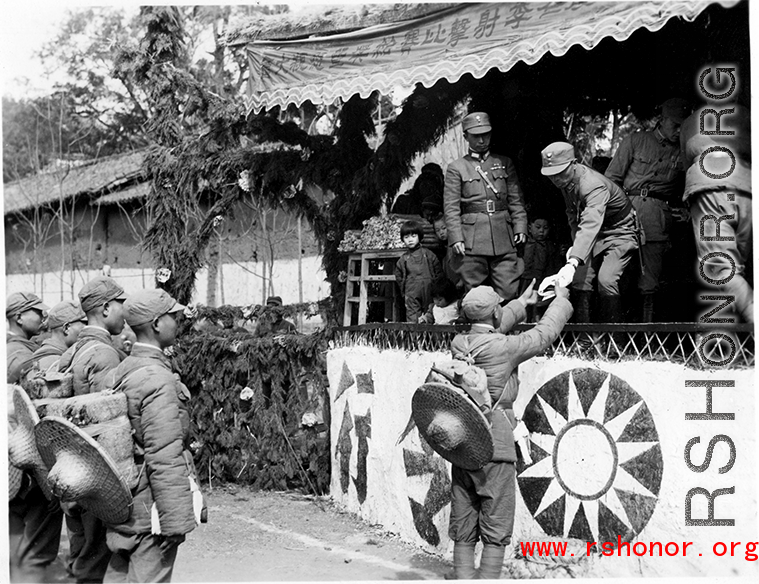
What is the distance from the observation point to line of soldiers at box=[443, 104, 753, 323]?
6023 millimetres

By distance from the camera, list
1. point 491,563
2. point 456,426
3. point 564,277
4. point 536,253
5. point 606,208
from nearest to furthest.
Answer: point 456,426 → point 491,563 → point 564,277 → point 606,208 → point 536,253

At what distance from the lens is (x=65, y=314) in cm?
758

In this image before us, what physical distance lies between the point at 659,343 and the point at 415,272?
3.17m

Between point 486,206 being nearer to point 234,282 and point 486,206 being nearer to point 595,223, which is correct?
point 595,223

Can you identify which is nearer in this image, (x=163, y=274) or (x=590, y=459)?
(x=590, y=459)

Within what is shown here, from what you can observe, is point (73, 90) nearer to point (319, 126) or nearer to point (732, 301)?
point (319, 126)

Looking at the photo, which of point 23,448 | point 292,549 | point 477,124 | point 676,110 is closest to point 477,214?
point 477,124

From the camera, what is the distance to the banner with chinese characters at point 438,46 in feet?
19.8

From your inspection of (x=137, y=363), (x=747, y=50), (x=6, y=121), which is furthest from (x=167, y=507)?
(x=6, y=121)

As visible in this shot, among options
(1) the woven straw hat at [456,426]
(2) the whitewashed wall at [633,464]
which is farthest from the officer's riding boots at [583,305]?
(1) the woven straw hat at [456,426]

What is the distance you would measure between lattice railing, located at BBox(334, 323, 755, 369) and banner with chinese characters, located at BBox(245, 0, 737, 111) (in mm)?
1847

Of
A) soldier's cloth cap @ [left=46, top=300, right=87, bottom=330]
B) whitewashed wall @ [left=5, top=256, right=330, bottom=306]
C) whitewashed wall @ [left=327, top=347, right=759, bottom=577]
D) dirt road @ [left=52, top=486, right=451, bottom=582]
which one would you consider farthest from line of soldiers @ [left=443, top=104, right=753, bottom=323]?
whitewashed wall @ [left=5, top=256, right=330, bottom=306]

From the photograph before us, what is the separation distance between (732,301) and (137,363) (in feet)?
11.2

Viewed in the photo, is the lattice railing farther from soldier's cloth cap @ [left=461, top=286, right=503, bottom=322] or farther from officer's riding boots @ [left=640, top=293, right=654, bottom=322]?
officer's riding boots @ [left=640, top=293, right=654, bottom=322]
